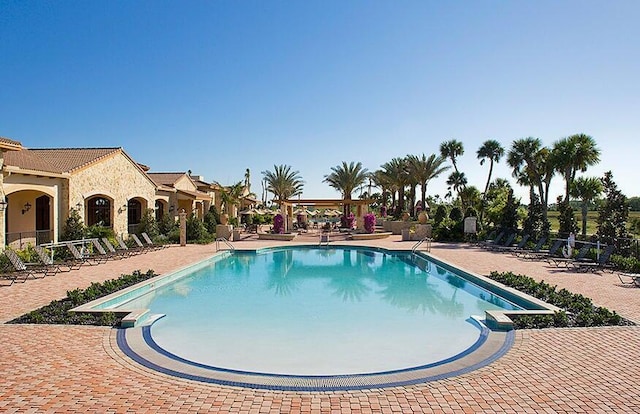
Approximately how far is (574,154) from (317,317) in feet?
79.0

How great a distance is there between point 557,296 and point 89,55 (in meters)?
19.4

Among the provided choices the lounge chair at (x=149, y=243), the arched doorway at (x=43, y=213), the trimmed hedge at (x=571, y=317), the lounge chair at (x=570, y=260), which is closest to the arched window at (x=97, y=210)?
the arched doorway at (x=43, y=213)

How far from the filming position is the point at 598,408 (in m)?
4.79

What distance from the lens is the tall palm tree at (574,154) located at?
88.6 feet

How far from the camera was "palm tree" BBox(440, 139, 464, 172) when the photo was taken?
47.2m

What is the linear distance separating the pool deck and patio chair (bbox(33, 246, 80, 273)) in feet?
23.6

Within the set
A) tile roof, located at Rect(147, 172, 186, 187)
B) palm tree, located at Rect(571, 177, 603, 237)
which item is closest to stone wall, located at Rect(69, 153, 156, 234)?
tile roof, located at Rect(147, 172, 186, 187)

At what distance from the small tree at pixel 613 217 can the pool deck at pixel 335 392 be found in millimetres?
10285

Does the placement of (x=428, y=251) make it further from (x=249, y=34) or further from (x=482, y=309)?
(x=249, y=34)

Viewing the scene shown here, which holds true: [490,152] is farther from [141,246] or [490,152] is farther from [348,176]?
[141,246]

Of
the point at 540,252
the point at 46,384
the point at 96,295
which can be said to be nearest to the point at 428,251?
the point at 540,252

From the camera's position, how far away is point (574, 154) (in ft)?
89.4

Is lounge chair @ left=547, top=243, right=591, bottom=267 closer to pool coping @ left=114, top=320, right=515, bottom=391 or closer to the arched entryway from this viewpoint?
pool coping @ left=114, top=320, right=515, bottom=391

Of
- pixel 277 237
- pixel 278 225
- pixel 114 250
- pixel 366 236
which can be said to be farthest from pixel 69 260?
pixel 366 236
